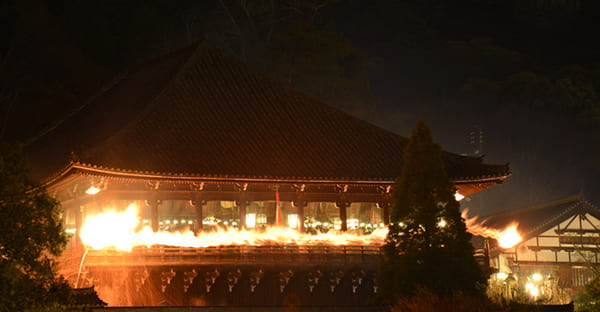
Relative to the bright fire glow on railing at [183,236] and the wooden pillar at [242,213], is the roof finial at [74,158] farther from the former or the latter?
the wooden pillar at [242,213]

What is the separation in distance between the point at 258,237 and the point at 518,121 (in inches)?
1587

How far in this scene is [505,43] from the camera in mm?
74125

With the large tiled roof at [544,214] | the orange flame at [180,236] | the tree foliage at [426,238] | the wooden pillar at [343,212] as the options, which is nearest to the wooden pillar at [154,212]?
the orange flame at [180,236]

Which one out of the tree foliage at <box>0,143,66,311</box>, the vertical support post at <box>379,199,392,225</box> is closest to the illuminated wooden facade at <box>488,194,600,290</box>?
the vertical support post at <box>379,199,392,225</box>

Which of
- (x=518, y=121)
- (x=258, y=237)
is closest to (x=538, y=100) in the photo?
(x=518, y=121)

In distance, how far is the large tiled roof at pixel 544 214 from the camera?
3338 centimetres

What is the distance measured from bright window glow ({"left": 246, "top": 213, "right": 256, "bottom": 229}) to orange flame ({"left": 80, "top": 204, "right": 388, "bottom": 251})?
0.34 metres

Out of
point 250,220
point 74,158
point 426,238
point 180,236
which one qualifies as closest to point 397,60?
point 250,220

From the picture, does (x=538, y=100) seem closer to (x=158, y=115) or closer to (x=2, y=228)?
(x=158, y=115)

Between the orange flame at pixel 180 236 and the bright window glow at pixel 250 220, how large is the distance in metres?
0.34

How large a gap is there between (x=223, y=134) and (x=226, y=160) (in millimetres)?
1775

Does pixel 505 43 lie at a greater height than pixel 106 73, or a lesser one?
greater

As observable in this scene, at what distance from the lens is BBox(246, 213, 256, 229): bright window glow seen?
26.3 metres

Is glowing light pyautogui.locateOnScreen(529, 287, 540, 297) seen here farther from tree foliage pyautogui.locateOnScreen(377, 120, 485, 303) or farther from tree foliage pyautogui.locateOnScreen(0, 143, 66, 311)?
tree foliage pyautogui.locateOnScreen(0, 143, 66, 311)
